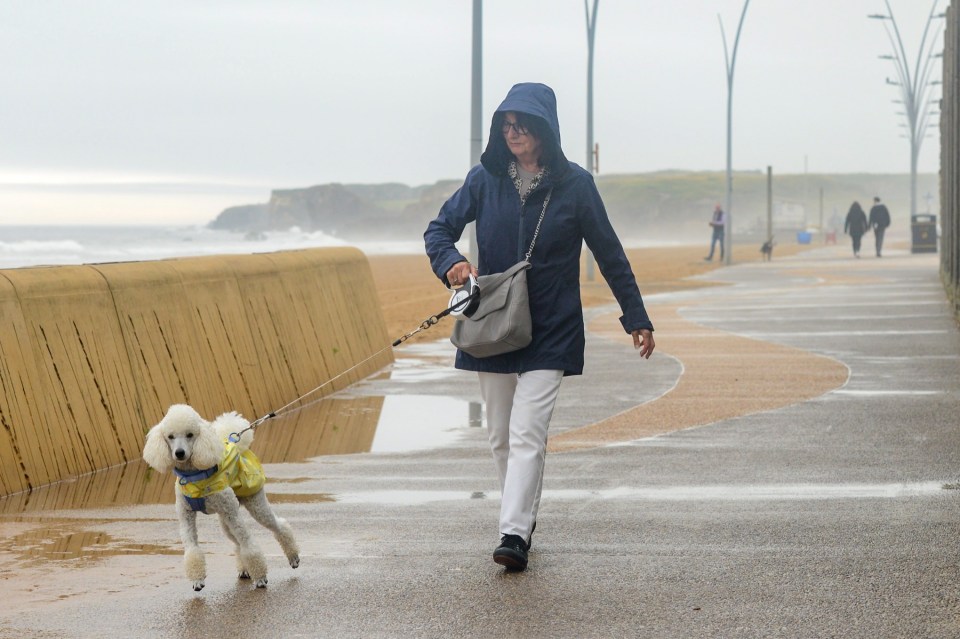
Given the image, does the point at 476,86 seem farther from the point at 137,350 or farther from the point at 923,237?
the point at 923,237

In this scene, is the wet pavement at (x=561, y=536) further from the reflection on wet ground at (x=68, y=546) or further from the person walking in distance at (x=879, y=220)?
the person walking in distance at (x=879, y=220)

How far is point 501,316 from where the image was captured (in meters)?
6.41

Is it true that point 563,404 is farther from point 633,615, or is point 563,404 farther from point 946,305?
point 946,305

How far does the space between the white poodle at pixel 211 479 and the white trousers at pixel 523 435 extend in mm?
887

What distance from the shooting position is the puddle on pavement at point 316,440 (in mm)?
7984

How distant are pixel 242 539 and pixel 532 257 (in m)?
1.68

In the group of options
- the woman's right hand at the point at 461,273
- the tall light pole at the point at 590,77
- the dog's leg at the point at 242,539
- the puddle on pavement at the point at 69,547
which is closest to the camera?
the dog's leg at the point at 242,539

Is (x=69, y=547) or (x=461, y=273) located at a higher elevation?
(x=461, y=273)

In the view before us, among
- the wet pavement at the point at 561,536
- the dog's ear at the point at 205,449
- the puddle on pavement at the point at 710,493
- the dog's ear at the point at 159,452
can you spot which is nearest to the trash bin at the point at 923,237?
the wet pavement at the point at 561,536

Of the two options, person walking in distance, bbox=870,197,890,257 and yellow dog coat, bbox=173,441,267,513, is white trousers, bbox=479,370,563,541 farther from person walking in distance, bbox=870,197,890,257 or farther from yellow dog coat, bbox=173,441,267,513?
person walking in distance, bbox=870,197,890,257

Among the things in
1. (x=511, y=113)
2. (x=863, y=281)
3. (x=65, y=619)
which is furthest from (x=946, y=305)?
(x=65, y=619)

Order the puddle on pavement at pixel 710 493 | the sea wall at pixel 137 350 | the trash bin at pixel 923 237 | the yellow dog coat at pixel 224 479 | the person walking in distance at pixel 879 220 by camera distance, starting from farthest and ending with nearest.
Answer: the trash bin at pixel 923 237
the person walking in distance at pixel 879 220
the sea wall at pixel 137 350
the puddle on pavement at pixel 710 493
the yellow dog coat at pixel 224 479

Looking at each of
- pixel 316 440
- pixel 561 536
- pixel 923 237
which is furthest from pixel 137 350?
pixel 923 237

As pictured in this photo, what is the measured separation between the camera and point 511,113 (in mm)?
6500
